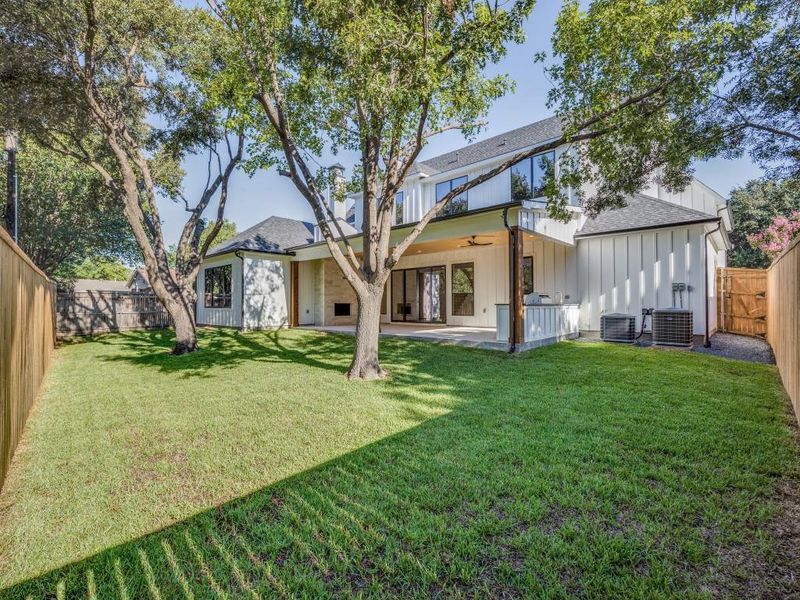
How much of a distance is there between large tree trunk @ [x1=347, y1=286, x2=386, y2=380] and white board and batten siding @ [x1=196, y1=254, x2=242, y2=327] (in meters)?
9.03

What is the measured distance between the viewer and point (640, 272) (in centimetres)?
1006

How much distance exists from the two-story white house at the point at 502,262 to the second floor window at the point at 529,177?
34mm

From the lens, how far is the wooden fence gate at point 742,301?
11031 millimetres

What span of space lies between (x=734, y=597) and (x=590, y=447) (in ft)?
5.50

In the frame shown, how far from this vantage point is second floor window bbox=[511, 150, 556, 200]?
38.4 ft

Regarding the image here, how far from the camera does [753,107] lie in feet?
23.0

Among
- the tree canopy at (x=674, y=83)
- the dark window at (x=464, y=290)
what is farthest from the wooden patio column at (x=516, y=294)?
the dark window at (x=464, y=290)

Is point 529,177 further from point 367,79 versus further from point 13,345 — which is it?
point 13,345

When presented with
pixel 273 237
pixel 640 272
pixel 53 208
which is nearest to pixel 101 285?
pixel 53 208

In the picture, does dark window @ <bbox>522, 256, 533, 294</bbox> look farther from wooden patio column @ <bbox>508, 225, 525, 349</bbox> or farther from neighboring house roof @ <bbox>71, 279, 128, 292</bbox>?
neighboring house roof @ <bbox>71, 279, 128, 292</bbox>

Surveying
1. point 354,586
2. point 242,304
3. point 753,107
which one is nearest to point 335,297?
point 242,304

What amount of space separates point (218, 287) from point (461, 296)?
392 inches

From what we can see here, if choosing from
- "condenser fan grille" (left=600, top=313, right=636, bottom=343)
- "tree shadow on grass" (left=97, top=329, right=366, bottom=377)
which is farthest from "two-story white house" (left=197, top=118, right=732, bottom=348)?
"tree shadow on grass" (left=97, top=329, right=366, bottom=377)

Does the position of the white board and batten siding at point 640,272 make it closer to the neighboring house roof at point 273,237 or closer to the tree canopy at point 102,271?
the neighboring house roof at point 273,237
